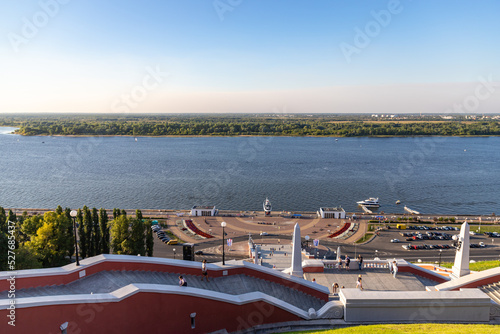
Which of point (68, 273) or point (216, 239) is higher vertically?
point (68, 273)

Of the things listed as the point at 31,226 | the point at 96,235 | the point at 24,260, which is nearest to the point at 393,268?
the point at 24,260

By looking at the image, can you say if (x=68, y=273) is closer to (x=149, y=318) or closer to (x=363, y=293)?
(x=149, y=318)

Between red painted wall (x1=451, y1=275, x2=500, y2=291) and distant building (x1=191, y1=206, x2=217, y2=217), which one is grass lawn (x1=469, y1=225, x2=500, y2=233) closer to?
red painted wall (x1=451, y1=275, x2=500, y2=291)

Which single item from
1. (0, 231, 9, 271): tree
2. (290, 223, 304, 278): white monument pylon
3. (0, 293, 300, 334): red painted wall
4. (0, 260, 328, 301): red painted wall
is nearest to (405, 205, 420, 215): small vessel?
(290, 223, 304, 278): white monument pylon

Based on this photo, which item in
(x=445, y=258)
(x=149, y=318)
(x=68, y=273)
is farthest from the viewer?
(x=445, y=258)

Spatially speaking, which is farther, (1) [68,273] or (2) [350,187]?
(2) [350,187]

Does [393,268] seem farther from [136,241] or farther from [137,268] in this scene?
[136,241]

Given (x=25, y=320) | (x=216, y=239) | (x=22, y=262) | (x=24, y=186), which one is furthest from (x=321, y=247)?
(x=24, y=186)
